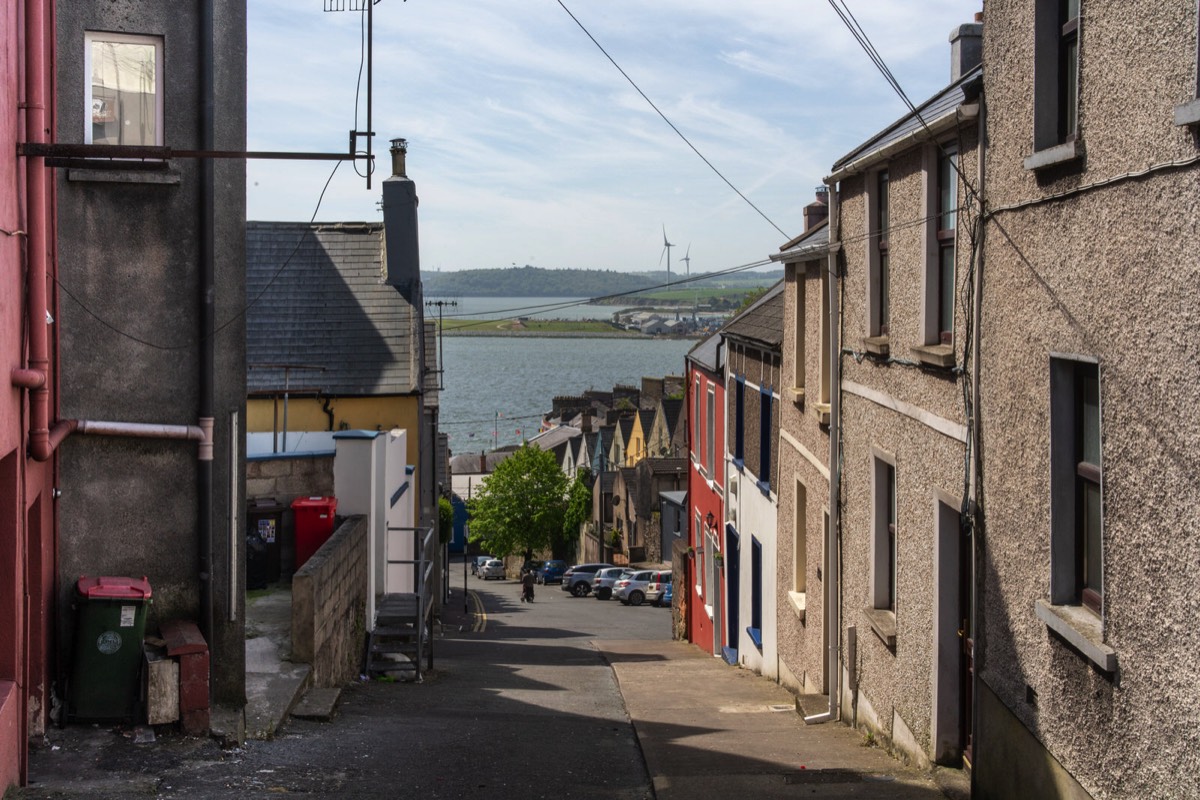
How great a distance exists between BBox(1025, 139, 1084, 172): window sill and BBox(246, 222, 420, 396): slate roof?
1867 centimetres

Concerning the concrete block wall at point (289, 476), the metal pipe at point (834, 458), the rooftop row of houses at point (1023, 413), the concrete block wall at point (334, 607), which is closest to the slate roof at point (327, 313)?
the concrete block wall at point (289, 476)

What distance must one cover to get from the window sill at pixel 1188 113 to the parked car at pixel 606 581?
44713mm

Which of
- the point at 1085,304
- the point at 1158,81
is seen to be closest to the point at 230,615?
the point at 1085,304

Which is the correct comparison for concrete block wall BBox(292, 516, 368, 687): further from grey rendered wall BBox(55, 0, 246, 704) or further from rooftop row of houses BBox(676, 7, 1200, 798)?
rooftop row of houses BBox(676, 7, 1200, 798)

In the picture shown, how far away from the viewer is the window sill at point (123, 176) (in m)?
9.54

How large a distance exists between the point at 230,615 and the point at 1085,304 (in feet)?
23.4

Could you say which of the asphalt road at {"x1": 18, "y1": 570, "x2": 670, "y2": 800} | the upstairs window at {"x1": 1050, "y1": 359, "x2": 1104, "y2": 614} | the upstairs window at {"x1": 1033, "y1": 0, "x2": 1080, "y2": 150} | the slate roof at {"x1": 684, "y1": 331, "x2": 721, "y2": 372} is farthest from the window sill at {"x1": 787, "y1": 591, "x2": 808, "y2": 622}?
the upstairs window at {"x1": 1033, "y1": 0, "x2": 1080, "y2": 150}

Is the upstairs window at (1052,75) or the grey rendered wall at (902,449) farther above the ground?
the upstairs window at (1052,75)

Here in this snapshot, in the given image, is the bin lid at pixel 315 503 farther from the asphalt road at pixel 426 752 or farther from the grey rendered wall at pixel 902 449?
the grey rendered wall at pixel 902 449

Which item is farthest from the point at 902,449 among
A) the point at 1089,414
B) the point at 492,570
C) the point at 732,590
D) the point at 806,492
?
the point at 492,570

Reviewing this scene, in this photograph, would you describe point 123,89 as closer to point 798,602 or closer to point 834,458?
point 834,458

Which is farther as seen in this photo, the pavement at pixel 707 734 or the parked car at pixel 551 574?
the parked car at pixel 551 574

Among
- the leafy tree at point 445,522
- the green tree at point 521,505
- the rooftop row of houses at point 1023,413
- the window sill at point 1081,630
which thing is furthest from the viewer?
the green tree at point 521,505

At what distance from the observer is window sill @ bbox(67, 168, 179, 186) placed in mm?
9539
